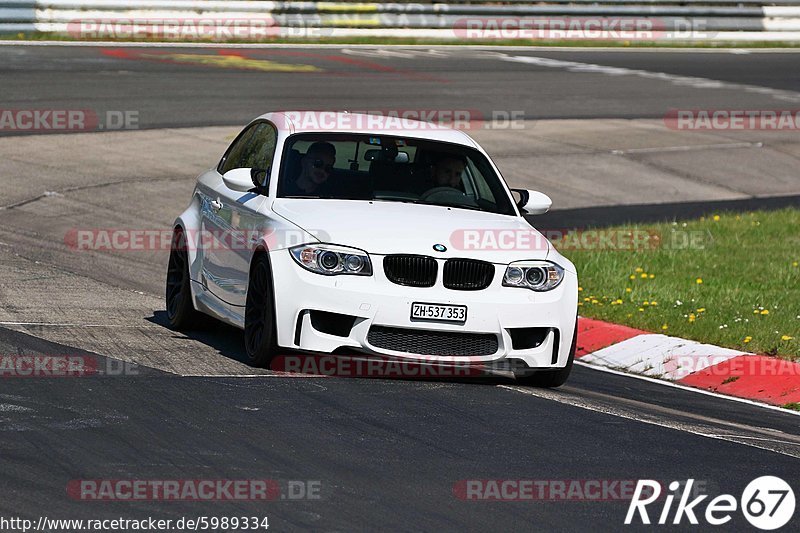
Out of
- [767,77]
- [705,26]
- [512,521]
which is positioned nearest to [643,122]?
[767,77]

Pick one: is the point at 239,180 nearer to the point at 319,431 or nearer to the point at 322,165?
the point at 322,165

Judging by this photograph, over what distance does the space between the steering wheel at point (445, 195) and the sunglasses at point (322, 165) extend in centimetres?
63

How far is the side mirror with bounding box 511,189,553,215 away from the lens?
416 inches

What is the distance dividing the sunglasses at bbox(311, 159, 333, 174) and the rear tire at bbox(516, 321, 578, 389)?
6.12 feet

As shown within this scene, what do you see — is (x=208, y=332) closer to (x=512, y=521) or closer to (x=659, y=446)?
(x=659, y=446)

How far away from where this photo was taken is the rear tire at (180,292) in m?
11.0

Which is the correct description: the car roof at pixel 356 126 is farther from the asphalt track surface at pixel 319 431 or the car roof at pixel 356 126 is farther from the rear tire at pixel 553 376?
the rear tire at pixel 553 376

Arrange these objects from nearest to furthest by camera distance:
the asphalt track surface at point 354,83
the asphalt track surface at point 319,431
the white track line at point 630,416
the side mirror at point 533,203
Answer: the asphalt track surface at point 319,431, the white track line at point 630,416, the side mirror at point 533,203, the asphalt track surface at point 354,83

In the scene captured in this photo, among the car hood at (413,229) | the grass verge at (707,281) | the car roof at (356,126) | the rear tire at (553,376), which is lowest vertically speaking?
the grass verge at (707,281)

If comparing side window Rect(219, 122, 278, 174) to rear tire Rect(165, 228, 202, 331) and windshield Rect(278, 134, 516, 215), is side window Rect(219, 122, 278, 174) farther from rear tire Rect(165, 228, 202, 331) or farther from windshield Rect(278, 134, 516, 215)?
rear tire Rect(165, 228, 202, 331)

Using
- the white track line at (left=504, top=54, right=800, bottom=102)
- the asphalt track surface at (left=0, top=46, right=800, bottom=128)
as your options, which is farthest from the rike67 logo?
the white track line at (left=504, top=54, right=800, bottom=102)

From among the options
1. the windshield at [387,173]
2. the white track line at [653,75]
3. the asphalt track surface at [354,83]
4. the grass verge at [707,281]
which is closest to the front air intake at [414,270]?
the windshield at [387,173]

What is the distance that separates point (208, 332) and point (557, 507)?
Result: 502 centimetres

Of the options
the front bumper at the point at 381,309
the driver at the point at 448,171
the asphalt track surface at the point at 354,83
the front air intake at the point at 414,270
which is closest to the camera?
the front bumper at the point at 381,309
